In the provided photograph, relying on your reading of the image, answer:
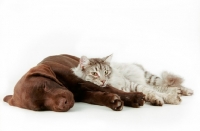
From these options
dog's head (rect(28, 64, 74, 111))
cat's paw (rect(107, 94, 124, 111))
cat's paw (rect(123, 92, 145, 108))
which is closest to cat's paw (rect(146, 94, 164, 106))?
cat's paw (rect(123, 92, 145, 108))

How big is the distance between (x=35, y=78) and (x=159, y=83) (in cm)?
165

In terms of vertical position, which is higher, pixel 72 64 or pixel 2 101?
pixel 72 64

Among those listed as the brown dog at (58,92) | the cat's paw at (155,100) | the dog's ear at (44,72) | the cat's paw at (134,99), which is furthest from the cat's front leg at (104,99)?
the cat's paw at (155,100)

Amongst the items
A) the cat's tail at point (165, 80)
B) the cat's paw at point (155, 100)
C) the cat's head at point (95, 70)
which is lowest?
the cat's paw at point (155, 100)

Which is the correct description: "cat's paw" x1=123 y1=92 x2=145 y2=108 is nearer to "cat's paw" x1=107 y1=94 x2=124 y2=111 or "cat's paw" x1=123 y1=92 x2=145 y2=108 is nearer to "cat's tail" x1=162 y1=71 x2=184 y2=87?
"cat's paw" x1=107 y1=94 x2=124 y2=111

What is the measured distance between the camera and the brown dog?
9.02 ft

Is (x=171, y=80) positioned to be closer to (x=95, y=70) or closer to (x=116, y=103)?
(x=95, y=70)

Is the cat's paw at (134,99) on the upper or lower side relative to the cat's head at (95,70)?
lower

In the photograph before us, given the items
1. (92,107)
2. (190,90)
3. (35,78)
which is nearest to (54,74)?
(35,78)

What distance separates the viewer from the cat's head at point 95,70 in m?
3.29

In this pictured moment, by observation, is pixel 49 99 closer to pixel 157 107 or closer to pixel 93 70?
pixel 93 70

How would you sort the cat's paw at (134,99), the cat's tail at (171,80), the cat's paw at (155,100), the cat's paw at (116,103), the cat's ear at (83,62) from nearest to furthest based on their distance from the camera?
the cat's paw at (116,103) → the cat's paw at (134,99) → the cat's paw at (155,100) → the cat's ear at (83,62) → the cat's tail at (171,80)

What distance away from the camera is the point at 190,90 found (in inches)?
151

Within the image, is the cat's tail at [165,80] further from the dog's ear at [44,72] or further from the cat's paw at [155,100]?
the dog's ear at [44,72]
